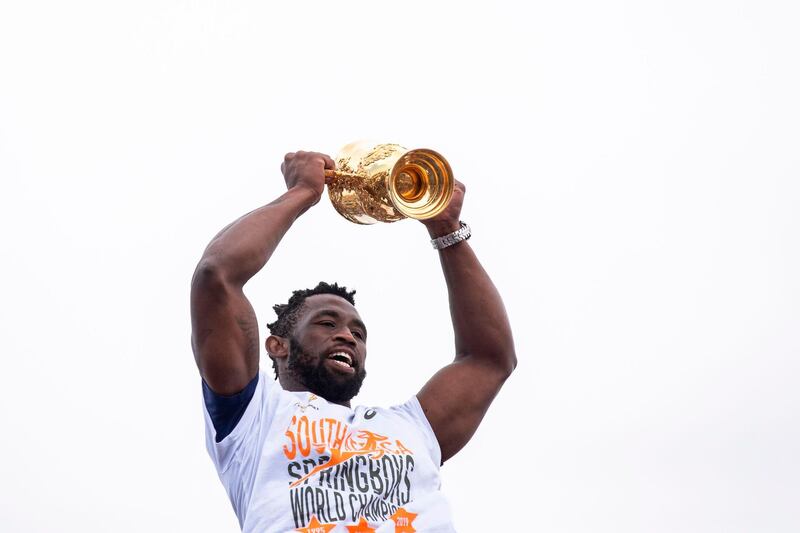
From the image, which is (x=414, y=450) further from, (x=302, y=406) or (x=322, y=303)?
(x=322, y=303)

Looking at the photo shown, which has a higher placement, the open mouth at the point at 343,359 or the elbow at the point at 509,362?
the open mouth at the point at 343,359

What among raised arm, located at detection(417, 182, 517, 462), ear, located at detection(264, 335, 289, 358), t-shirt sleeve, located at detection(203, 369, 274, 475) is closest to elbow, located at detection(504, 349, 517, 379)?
raised arm, located at detection(417, 182, 517, 462)

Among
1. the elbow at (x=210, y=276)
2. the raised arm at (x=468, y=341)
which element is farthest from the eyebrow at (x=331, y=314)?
the elbow at (x=210, y=276)

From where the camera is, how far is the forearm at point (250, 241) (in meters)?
4.58

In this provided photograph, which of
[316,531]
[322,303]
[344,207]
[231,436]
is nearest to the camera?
[316,531]

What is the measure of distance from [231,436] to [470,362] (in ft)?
4.22

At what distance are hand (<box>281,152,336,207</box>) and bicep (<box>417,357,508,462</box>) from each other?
1056 mm

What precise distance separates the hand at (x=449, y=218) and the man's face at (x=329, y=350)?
54 cm

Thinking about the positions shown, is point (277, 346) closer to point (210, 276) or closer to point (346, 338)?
point (346, 338)

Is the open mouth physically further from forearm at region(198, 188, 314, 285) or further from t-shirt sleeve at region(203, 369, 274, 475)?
forearm at region(198, 188, 314, 285)

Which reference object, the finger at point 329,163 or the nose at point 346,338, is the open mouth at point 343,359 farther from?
the finger at point 329,163

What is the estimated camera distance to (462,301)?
557cm

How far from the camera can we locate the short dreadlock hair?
5.62 metres

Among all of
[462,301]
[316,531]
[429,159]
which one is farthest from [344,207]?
[316,531]
